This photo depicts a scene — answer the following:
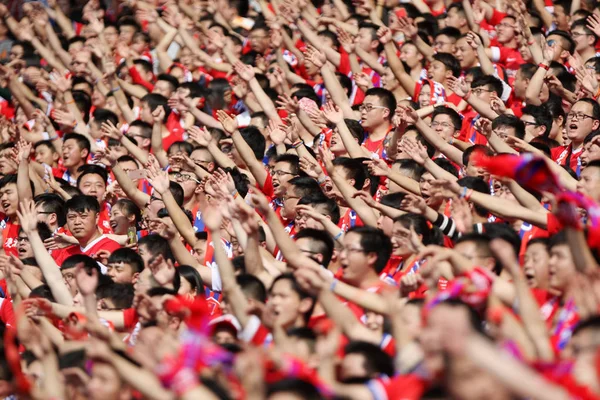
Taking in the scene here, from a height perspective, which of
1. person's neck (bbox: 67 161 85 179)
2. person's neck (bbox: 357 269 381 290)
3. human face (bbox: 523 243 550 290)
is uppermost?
human face (bbox: 523 243 550 290)

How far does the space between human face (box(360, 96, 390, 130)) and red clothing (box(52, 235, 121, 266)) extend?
229 centimetres

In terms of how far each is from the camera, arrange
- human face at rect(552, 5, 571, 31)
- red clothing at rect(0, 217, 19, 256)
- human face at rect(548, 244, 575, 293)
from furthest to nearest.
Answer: human face at rect(552, 5, 571, 31) < red clothing at rect(0, 217, 19, 256) < human face at rect(548, 244, 575, 293)

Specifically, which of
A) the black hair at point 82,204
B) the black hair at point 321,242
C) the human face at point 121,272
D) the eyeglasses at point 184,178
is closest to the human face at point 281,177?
the eyeglasses at point 184,178

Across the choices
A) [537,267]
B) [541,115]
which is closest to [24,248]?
[541,115]

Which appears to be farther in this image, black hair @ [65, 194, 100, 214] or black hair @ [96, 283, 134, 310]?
black hair @ [65, 194, 100, 214]

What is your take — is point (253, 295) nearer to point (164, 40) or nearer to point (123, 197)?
point (123, 197)

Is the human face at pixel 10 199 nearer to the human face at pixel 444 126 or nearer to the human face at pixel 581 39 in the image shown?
the human face at pixel 444 126

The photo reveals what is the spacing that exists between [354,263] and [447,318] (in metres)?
1.83

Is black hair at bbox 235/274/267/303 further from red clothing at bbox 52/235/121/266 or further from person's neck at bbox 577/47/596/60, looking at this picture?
person's neck at bbox 577/47/596/60

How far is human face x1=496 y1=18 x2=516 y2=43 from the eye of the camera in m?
9.75

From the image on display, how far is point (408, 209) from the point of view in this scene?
20.5 feet

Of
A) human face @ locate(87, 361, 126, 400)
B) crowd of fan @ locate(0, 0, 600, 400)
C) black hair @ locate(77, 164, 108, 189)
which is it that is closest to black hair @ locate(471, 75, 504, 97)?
crowd of fan @ locate(0, 0, 600, 400)

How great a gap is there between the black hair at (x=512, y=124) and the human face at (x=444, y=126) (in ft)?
1.77

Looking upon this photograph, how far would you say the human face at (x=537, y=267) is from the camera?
5.01 meters
